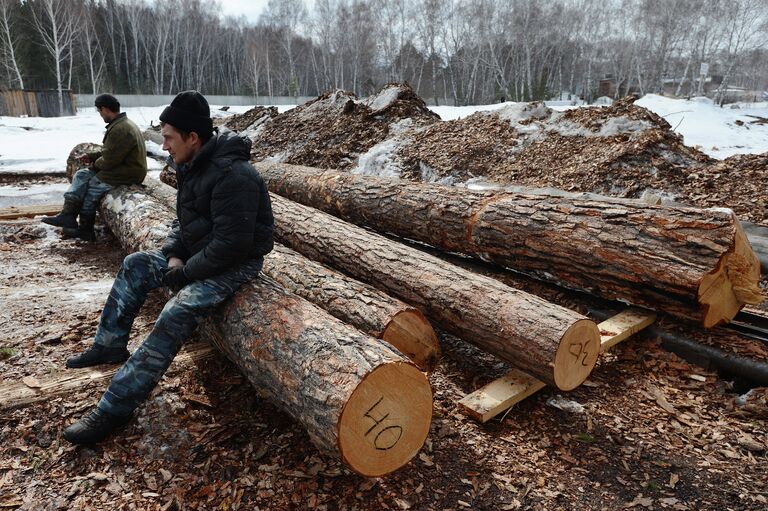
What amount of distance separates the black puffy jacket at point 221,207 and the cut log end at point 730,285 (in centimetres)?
339

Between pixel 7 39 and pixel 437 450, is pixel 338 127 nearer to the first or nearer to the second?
pixel 437 450

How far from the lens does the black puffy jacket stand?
9.09 feet

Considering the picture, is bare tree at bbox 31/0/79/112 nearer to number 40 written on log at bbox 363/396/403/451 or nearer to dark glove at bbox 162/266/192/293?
dark glove at bbox 162/266/192/293

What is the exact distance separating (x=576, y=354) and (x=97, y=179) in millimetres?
6451

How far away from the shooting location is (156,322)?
9.45 feet

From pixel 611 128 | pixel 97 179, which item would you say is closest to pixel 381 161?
pixel 611 128

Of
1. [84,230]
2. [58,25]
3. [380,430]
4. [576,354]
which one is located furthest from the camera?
[58,25]

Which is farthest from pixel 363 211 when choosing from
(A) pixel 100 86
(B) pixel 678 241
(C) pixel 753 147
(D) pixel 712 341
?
(A) pixel 100 86

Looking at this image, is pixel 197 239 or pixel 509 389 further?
pixel 509 389

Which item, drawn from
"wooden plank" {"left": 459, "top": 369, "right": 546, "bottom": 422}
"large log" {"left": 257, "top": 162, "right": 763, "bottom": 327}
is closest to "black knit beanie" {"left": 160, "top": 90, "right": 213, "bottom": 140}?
"wooden plank" {"left": 459, "top": 369, "right": 546, "bottom": 422}

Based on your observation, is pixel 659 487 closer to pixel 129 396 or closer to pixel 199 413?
pixel 199 413

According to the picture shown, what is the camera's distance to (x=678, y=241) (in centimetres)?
386

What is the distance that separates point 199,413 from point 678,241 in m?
3.87

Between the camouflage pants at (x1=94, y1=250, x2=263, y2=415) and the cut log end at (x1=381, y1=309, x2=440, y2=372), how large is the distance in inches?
39.9
